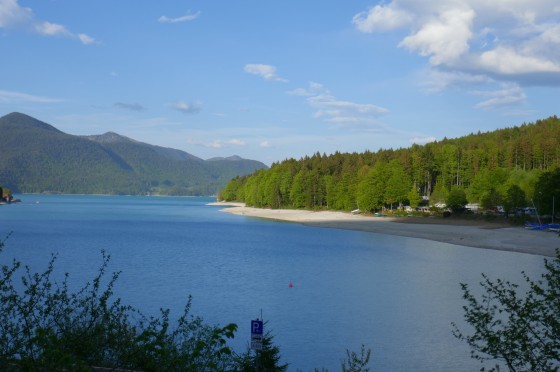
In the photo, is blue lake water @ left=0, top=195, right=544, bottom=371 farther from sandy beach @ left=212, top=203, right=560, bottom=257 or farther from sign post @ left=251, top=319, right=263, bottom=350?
sign post @ left=251, top=319, right=263, bottom=350

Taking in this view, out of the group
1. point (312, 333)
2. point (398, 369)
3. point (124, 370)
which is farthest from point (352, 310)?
point (124, 370)

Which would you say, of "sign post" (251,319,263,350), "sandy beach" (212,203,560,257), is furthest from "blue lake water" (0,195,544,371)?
"sign post" (251,319,263,350)

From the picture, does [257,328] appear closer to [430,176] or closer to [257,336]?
[257,336]

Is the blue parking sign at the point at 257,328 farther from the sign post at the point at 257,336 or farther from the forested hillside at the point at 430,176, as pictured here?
the forested hillside at the point at 430,176

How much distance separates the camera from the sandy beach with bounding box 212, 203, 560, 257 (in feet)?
163

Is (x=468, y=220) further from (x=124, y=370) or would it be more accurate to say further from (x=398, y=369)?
(x=124, y=370)

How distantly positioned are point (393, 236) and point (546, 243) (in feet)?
62.7

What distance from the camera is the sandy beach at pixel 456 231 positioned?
49.7 m

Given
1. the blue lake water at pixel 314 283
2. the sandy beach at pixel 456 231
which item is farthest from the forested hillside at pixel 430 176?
the blue lake water at pixel 314 283

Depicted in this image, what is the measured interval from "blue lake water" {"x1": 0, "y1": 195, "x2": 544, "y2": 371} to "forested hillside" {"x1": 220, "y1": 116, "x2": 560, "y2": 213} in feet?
108

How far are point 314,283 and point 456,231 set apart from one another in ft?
126

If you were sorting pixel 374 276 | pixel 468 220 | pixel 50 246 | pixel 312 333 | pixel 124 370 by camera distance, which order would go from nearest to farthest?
pixel 124 370 < pixel 312 333 < pixel 374 276 < pixel 50 246 < pixel 468 220

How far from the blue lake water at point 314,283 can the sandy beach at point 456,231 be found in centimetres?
274

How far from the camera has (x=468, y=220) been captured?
76.8 meters
